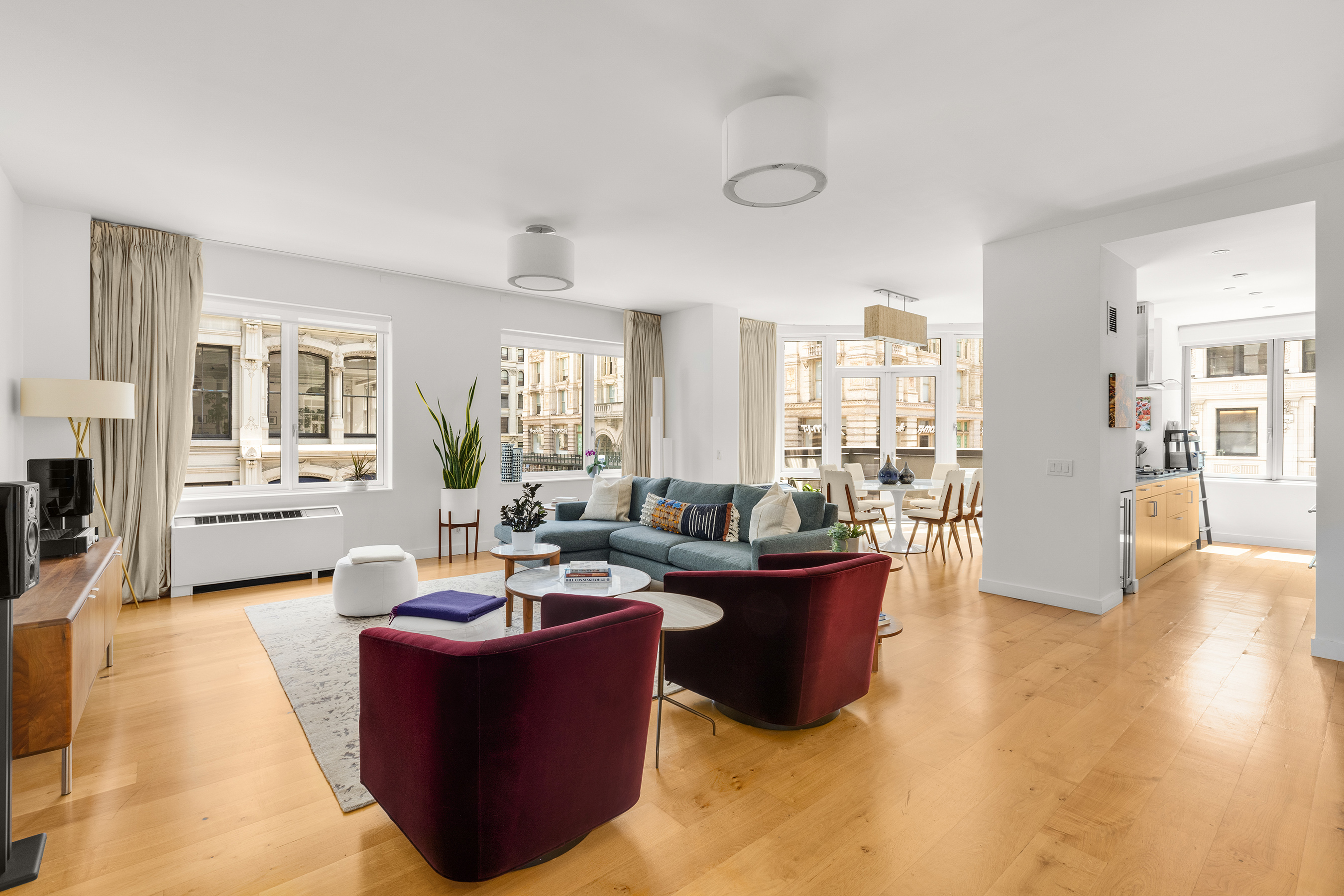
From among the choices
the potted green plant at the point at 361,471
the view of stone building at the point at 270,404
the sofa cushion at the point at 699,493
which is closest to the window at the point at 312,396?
the view of stone building at the point at 270,404

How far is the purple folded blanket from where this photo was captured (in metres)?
3.23

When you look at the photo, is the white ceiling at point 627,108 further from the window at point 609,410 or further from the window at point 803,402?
the window at point 803,402

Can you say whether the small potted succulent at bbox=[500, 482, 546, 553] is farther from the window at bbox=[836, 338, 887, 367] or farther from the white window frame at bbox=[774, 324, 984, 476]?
the window at bbox=[836, 338, 887, 367]

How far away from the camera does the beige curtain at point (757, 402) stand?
8.35 metres

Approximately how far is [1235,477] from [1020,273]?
4.72 meters

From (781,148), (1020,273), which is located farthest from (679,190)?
(1020,273)

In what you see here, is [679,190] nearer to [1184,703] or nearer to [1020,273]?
[1020,273]

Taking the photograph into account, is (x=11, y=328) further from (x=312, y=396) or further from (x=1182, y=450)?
(x=1182, y=450)

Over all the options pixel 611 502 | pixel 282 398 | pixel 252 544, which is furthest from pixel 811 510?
pixel 282 398

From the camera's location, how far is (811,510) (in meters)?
4.72

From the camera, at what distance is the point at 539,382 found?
7555mm

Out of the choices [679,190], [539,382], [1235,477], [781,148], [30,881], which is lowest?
[30,881]

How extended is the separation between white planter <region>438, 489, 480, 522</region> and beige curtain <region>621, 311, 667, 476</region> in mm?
2043

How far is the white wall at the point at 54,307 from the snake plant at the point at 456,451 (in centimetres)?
241
